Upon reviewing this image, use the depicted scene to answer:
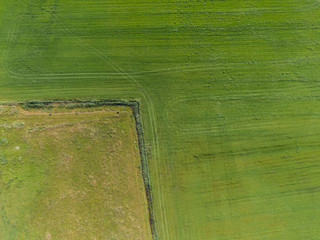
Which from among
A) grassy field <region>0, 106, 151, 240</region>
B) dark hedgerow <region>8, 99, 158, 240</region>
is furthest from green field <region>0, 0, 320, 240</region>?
grassy field <region>0, 106, 151, 240</region>

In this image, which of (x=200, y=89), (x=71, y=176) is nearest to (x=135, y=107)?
(x=200, y=89)

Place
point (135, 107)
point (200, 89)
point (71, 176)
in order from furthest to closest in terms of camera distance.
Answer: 1. point (200, 89)
2. point (135, 107)
3. point (71, 176)

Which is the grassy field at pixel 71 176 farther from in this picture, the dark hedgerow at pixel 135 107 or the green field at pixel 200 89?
the green field at pixel 200 89

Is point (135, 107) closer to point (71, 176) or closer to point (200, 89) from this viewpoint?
point (200, 89)

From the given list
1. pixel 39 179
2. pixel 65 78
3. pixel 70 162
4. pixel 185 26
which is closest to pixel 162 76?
pixel 185 26

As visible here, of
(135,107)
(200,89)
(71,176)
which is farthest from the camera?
(200,89)

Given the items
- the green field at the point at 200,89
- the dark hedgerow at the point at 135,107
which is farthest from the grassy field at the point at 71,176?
the green field at the point at 200,89

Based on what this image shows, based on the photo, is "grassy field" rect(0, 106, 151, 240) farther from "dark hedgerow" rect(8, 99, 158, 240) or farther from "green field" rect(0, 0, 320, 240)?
"green field" rect(0, 0, 320, 240)
